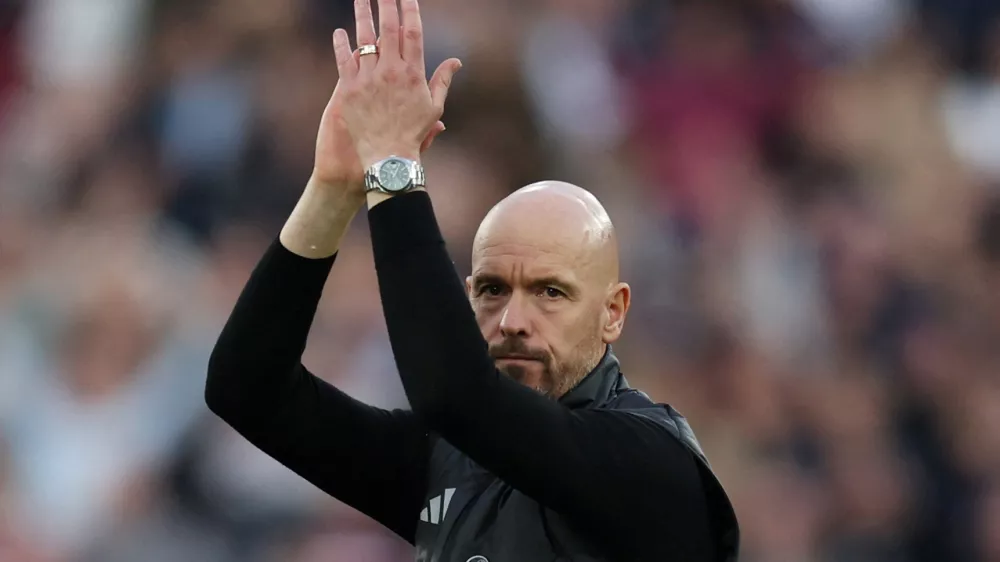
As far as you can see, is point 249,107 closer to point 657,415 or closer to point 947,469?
point 947,469

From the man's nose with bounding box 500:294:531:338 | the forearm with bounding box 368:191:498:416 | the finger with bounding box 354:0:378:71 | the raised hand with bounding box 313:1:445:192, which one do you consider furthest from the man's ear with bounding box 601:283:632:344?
the finger with bounding box 354:0:378:71

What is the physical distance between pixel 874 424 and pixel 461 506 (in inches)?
157

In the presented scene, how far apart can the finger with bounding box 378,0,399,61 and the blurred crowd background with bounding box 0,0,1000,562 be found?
11.4 ft

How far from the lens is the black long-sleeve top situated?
2592 millimetres

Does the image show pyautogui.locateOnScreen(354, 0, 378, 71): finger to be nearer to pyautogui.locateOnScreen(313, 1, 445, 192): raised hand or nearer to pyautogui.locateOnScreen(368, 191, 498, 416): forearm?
pyautogui.locateOnScreen(313, 1, 445, 192): raised hand

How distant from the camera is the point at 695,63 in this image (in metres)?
7.29

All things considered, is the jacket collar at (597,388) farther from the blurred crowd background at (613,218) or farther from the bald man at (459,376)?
the blurred crowd background at (613,218)

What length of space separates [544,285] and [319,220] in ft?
1.52

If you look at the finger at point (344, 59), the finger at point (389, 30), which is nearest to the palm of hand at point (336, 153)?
the finger at point (344, 59)

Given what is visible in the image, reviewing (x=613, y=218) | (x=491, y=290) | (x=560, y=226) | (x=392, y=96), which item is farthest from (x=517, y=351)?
(x=613, y=218)

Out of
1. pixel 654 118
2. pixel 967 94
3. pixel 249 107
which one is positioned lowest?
pixel 249 107

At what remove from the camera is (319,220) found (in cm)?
304

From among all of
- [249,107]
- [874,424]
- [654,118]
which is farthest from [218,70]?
[874,424]

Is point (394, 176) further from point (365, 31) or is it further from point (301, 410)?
point (301, 410)
